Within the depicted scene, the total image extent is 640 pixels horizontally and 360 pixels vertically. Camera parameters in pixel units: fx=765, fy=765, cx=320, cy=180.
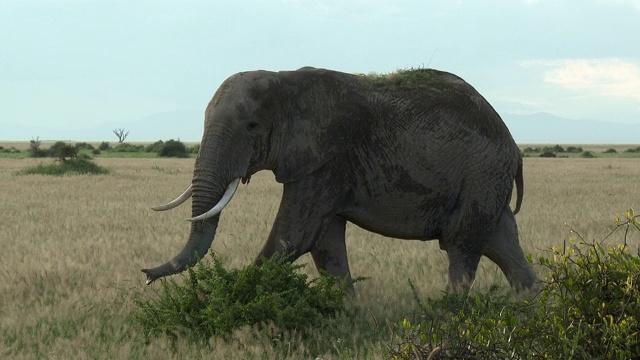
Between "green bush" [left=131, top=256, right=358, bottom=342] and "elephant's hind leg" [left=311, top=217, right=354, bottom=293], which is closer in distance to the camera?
"green bush" [left=131, top=256, right=358, bottom=342]

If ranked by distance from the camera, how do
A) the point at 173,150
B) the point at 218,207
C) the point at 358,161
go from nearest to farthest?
1. the point at 218,207
2. the point at 358,161
3. the point at 173,150

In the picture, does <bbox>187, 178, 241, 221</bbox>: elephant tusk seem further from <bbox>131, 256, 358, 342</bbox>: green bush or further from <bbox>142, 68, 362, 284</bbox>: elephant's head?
<bbox>131, 256, 358, 342</bbox>: green bush

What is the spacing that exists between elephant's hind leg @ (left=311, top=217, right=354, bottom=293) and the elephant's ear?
85 centimetres

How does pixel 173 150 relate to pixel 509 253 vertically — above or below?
above

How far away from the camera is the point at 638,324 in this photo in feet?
11.9

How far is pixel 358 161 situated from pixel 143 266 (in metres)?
3.20

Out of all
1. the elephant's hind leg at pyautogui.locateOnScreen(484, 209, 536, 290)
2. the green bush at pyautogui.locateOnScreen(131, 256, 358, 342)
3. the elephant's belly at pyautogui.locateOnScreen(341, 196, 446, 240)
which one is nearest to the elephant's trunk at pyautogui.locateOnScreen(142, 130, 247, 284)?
the green bush at pyautogui.locateOnScreen(131, 256, 358, 342)

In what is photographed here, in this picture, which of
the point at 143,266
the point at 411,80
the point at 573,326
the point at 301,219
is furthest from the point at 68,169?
the point at 573,326

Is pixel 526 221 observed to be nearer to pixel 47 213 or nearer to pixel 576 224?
pixel 576 224

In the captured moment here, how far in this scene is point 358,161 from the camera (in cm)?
641

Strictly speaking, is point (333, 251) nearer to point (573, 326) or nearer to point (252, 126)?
point (252, 126)

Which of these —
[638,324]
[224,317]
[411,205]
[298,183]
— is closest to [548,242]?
[411,205]

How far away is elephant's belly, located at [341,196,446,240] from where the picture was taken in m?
6.50

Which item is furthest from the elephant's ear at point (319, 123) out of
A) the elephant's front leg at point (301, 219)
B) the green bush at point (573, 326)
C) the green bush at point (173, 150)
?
the green bush at point (173, 150)
